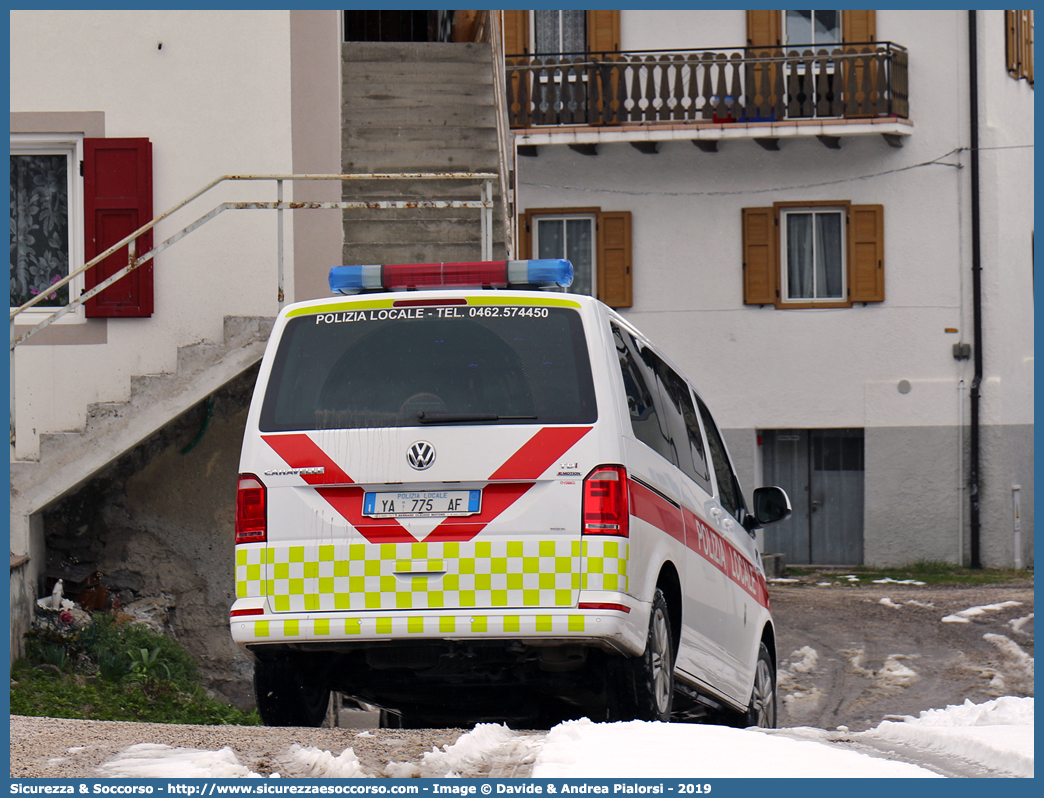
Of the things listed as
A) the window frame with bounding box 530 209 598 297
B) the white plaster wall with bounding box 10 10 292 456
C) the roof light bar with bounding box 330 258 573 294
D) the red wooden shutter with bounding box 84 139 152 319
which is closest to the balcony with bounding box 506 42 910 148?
the window frame with bounding box 530 209 598 297

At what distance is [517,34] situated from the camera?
23422 mm

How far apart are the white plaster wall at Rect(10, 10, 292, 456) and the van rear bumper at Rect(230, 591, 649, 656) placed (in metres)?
5.43

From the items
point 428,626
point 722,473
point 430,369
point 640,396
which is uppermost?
point 430,369

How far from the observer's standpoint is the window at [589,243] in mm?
22891

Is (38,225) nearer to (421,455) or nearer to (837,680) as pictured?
(421,455)

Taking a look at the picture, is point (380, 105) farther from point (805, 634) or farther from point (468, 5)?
point (805, 634)

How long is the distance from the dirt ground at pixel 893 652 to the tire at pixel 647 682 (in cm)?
580

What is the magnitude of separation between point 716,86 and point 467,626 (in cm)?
1913

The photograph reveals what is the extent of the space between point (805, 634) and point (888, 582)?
5529 millimetres

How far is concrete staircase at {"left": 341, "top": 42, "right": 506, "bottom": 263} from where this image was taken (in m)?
12.4

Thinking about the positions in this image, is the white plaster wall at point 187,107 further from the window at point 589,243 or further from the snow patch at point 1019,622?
the window at point 589,243

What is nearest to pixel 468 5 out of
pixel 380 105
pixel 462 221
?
pixel 380 105

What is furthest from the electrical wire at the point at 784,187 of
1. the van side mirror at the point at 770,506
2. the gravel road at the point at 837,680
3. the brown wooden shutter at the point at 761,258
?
the van side mirror at the point at 770,506

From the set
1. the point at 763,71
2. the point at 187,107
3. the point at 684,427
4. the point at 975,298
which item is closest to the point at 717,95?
the point at 763,71
